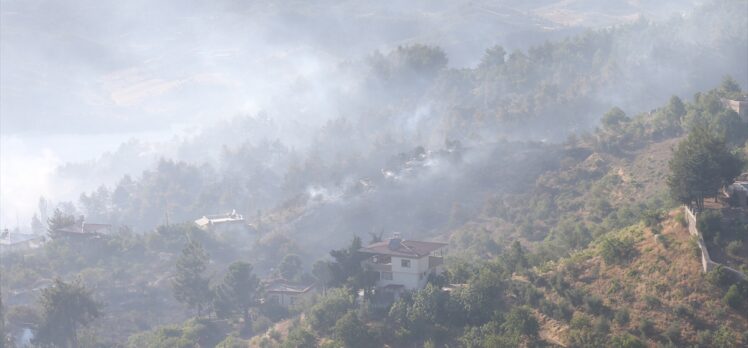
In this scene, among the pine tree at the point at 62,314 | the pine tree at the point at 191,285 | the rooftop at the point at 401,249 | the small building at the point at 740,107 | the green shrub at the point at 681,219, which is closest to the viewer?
the green shrub at the point at 681,219

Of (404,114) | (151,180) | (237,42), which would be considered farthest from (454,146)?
(237,42)

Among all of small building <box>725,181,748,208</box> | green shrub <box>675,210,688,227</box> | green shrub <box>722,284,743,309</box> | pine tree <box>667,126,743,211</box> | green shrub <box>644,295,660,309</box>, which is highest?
pine tree <box>667,126,743,211</box>

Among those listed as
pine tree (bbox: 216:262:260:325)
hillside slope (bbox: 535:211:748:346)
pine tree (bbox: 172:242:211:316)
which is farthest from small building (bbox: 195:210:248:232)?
hillside slope (bbox: 535:211:748:346)

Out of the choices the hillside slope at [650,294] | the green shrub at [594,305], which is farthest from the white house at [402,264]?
the green shrub at [594,305]

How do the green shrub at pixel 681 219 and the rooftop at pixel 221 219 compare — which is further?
the rooftop at pixel 221 219

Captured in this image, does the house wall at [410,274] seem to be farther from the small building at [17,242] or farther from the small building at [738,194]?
the small building at [17,242]

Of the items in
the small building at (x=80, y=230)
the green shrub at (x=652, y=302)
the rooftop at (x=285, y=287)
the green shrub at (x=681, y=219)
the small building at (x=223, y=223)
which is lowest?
the rooftop at (x=285, y=287)

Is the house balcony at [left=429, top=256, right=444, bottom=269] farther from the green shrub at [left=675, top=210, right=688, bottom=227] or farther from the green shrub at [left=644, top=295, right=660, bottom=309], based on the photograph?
the green shrub at [left=644, top=295, right=660, bottom=309]
